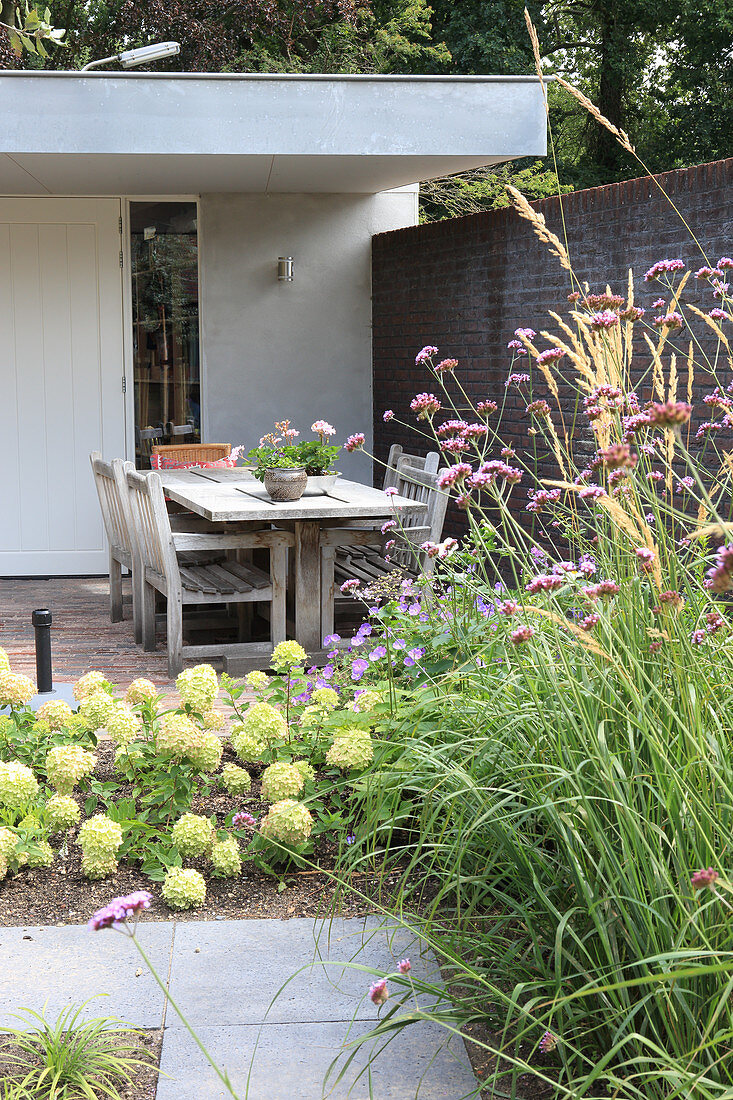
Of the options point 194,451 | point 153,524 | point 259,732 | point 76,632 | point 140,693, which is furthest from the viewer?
point 194,451

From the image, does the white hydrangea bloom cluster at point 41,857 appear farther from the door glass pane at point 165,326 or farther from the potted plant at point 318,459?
the door glass pane at point 165,326

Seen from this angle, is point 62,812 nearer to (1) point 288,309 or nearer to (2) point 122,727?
(2) point 122,727

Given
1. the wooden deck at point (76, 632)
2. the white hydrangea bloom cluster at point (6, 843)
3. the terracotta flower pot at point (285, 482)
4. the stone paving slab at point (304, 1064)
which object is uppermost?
the terracotta flower pot at point (285, 482)

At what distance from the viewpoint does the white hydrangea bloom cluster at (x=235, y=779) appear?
327cm

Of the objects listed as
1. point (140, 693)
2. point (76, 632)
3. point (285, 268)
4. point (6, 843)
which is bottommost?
point (76, 632)

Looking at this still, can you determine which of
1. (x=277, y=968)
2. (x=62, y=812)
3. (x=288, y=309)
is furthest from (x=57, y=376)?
(x=277, y=968)

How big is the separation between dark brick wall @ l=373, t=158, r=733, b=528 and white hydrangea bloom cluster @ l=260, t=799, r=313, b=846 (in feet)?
8.58

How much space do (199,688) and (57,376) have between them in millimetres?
5708

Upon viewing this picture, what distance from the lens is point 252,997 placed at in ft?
7.88

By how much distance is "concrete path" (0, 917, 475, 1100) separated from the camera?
82.0 inches

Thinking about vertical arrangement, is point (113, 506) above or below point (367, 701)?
above

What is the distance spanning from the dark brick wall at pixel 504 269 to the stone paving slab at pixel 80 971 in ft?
9.88

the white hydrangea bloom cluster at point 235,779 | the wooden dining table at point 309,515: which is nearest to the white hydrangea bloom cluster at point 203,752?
the white hydrangea bloom cluster at point 235,779

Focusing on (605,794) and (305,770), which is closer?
(605,794)
